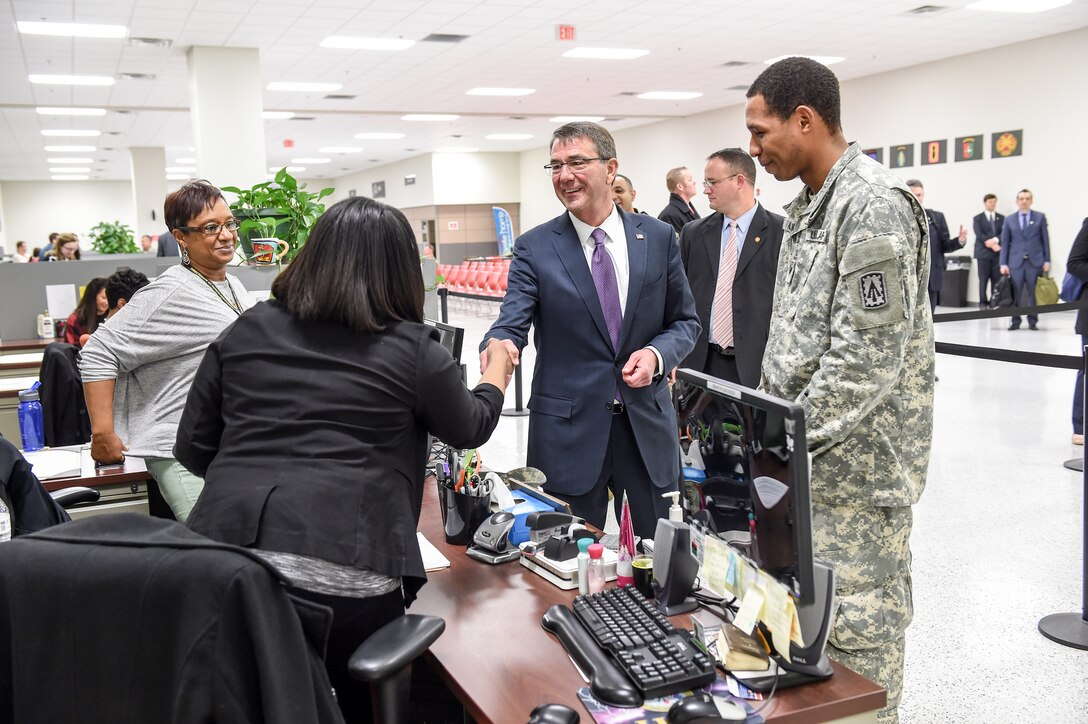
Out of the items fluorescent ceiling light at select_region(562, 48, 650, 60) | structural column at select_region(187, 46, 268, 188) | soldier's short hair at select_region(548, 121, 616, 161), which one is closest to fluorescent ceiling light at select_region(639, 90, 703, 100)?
fluorescent ceiling light at select_region(562, 48, 650, 60)

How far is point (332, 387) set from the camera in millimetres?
1548

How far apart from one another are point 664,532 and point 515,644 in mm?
349

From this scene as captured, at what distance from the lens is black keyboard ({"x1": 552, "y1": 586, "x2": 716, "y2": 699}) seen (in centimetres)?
138

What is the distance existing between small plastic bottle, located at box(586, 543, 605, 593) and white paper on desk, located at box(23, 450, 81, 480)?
6.39 ft

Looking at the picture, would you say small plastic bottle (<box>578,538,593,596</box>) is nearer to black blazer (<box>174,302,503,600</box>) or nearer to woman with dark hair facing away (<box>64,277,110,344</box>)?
black blazer (<box>174,302,503,600</box>)

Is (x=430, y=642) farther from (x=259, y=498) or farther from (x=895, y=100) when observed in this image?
(x=895, y=100)

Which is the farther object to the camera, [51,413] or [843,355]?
[51,413]

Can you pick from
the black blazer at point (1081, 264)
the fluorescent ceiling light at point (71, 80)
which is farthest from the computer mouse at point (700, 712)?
the fluorescent ceiling light at point (71, 80)

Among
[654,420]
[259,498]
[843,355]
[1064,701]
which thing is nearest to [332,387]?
[259,498]

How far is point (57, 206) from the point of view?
2825cm

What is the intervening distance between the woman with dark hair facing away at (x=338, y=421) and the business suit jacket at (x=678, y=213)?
3.80 meters

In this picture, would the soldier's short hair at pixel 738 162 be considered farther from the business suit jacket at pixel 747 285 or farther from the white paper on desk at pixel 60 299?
the white paper on desk at pixel 60 299

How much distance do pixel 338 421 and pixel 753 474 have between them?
711 mm

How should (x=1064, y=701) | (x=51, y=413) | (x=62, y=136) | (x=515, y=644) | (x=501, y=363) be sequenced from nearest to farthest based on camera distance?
1. (x=515, y=644)
2. (x=501, y=363)
3. (x=1064, y=701)
4. (x=51, y=413)
5. (x=62, y=136)
